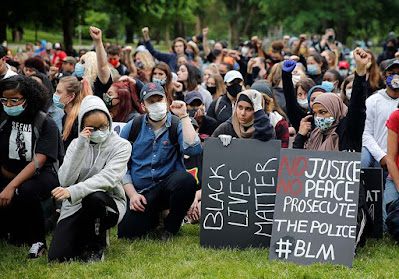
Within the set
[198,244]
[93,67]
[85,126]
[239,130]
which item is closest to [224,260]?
[198,244]

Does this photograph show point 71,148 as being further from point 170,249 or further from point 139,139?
point 170,249

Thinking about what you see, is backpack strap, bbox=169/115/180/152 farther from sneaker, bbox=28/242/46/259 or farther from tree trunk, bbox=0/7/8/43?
tree trunk, bbox=0/7/8/43

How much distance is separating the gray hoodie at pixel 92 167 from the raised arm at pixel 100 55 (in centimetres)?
163

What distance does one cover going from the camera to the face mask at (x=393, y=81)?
7.67 m

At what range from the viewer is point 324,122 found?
6746 mm

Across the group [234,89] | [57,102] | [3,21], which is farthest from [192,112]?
[3,21]

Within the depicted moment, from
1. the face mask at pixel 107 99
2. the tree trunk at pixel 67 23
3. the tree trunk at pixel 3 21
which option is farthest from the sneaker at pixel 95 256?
the tree trunk at pixel 67 23

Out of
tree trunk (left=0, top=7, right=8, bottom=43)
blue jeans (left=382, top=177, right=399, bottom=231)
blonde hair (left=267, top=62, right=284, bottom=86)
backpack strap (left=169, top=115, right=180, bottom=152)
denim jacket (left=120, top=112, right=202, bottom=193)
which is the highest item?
tree trunk (left=0, top=7, right=8, bottom=43)

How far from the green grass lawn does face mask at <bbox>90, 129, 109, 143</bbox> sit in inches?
47.5

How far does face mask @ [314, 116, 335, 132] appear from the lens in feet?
22.1

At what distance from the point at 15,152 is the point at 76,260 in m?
1.48

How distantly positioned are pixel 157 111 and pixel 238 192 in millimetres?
1261

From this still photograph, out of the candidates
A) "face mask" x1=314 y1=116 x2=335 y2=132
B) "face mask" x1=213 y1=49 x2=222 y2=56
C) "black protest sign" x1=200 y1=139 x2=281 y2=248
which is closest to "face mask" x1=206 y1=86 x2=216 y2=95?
"black protest sign" x1=200 y1=139 x2=281 y2=248

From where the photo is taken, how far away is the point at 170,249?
6695 mm
